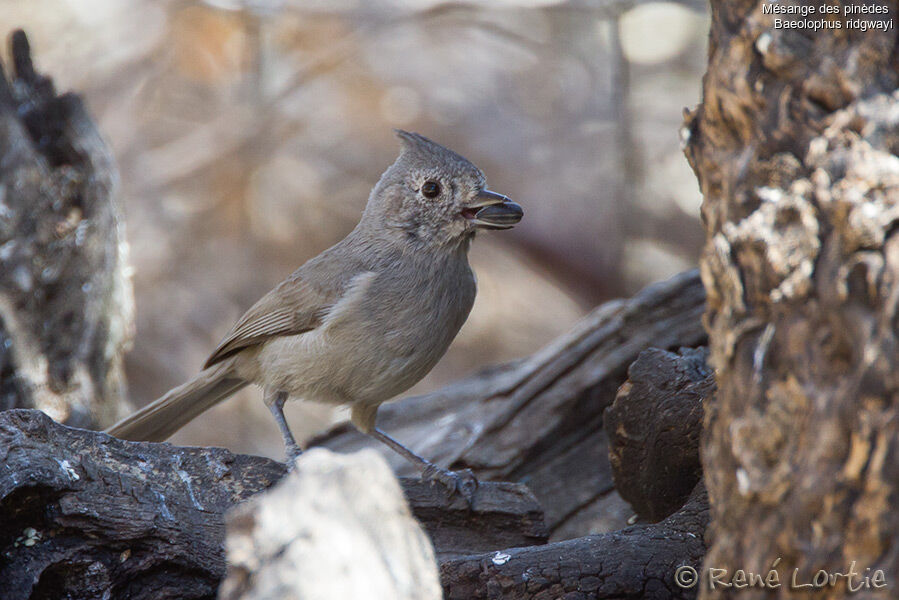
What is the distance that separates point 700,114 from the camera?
89.4 inches

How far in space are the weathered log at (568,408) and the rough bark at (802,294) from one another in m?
2.62

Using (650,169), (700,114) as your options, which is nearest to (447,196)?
(700,114)

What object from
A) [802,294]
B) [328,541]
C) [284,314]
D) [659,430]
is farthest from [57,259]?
[802,294]

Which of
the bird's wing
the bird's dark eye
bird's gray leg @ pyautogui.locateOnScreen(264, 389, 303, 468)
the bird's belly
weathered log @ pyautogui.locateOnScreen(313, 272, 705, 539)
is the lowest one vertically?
weathered log @ pyautogui.locateOnScreen(313, 272, 705, 539)

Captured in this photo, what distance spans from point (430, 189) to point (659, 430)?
1.51 meters

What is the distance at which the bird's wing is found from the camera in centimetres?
425

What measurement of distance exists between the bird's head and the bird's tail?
3.66ft

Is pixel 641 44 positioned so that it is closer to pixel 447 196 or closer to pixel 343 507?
pixel 447 196

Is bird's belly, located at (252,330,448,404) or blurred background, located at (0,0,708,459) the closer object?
bird's belly, located at (252,330,448,404)

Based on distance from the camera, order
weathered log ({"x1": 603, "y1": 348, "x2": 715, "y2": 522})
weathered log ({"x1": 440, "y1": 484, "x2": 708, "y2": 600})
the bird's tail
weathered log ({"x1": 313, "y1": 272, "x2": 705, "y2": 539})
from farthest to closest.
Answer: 1. weathered log ({"x1": 313, "y1": 272, "x2": 705, "y2": 539})
2. the bird's tail
3. weathered log ({"x1": 603, "y1": 348, "x2": 715, "y2": 522})
4. weathered log ({"x1": 440, "y1": 484, "x2": 708, "y2": 600})

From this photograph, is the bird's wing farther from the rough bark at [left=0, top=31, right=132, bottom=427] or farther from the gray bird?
the rough bark at [left=0, top=31, right=132, bottom=427]

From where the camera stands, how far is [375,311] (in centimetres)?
403

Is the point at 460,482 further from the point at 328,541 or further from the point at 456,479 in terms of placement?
the point at 328,541

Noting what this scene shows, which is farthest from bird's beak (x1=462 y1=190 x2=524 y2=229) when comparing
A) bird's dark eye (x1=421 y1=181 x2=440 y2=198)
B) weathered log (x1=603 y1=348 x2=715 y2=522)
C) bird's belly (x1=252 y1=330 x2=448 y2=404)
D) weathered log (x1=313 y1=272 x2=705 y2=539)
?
weathered log (x1=313 y1=272 x2=705 y2=539)
